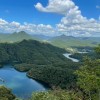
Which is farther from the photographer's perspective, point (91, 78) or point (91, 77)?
point (91, 78)

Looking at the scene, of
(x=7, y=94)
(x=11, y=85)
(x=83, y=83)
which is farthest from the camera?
(x=11, y=85)

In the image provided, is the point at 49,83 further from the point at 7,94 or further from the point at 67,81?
the point at 7,94

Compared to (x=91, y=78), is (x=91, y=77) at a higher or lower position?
higher

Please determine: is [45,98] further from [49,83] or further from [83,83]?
[49,83]

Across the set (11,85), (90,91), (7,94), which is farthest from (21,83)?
(90,91)

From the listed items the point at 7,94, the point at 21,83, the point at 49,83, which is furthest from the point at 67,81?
the point at 7,94

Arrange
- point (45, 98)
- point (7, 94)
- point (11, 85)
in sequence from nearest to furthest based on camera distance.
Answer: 1. point (45, 98)
2. point (7, 94)
3. point (11, 85)

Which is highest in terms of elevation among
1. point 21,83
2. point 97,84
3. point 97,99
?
point 97,84

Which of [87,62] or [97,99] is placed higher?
[87,62]

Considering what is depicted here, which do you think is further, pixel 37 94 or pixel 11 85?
pixel 11 85
